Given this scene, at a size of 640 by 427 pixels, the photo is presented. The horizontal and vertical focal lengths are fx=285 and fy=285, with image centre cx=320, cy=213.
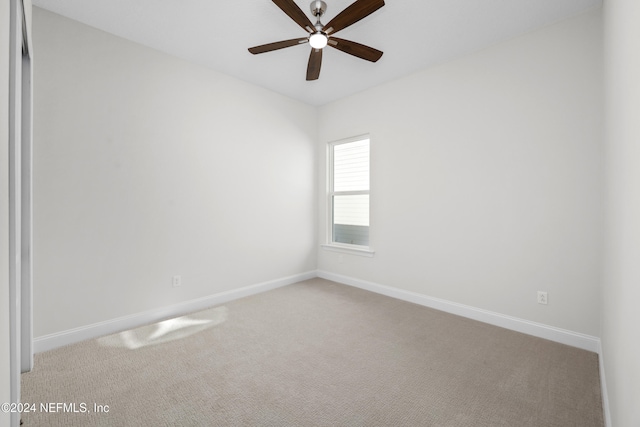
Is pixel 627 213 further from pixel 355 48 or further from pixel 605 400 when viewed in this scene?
pixel 355 48

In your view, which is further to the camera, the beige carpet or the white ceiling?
the white ceiling

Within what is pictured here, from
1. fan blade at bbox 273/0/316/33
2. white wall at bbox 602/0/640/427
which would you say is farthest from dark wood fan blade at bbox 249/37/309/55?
white wall at bbox 602/0/640/427

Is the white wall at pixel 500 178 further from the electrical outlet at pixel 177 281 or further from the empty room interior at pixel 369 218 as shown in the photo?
the electrical outlet at pixel 177 281

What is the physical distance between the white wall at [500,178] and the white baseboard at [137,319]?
1734 millimetres

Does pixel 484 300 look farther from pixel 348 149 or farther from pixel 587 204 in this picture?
pixel 348 149

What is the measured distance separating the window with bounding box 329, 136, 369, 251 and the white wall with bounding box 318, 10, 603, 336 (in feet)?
0.85

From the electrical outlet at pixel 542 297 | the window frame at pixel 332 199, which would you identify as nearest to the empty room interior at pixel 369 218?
the electrical outlet at pixel 542 297

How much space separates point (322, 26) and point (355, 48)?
1.12 feet

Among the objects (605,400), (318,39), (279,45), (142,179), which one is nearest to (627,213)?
(605,400)

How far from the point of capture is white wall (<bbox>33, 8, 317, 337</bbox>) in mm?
2352

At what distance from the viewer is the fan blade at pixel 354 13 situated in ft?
6.07

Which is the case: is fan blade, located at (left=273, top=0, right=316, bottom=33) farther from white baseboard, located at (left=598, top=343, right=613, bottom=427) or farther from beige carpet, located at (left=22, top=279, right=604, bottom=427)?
white baseboard, located at (left=598, top=343, right=613, bottom=427)

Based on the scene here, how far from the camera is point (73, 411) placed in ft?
5.34

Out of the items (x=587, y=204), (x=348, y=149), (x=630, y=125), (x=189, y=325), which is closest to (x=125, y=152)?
(x=189, y=325)
